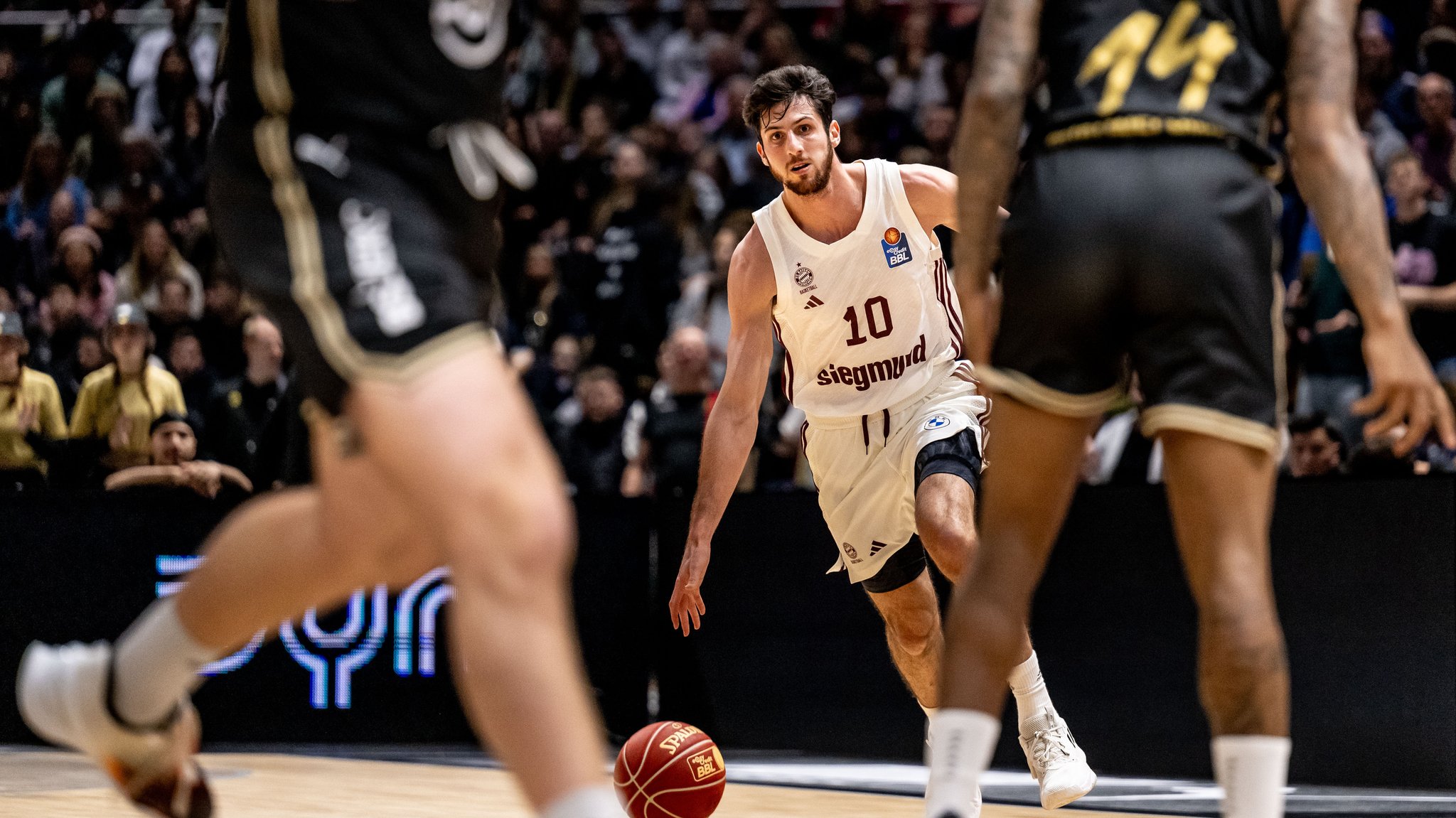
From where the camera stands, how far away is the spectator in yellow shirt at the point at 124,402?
9.91 m

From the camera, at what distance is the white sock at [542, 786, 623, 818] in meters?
2.58

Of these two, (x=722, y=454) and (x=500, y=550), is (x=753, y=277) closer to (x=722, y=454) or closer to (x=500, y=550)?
(x=722, y=454)

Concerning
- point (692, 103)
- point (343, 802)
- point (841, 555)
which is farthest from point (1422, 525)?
point (692, 103)

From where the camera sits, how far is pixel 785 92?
5723 millimetres

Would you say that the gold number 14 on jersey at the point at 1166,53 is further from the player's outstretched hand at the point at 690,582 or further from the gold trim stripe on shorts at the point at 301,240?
the player's outstretched hand at the point at 690,582

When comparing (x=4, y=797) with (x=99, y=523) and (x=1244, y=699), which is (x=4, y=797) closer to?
(x=99, y=523)

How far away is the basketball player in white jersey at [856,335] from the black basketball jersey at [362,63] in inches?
101

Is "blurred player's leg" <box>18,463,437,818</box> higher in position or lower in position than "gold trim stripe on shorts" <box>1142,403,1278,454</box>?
lower

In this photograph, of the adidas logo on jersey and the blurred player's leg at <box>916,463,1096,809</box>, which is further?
the adidas logo on jersey

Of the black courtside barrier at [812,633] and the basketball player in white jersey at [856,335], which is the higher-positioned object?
the basketball player in white jersey at [856,335]

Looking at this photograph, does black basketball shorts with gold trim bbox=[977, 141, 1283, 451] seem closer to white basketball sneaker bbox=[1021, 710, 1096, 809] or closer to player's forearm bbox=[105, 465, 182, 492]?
white basketball sneaker bbox=[1021, 710, 1096, 809]

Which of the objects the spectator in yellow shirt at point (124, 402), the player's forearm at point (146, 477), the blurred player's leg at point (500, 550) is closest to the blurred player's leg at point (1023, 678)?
the blurred player's leg at point (500, 550)

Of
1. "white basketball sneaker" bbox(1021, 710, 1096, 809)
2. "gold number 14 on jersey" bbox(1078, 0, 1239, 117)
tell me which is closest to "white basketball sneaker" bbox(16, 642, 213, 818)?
"gold number 14 on jersey" bbox(1078, 0, 1239, 117)

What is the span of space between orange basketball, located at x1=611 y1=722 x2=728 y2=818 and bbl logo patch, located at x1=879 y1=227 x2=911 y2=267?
168cm
